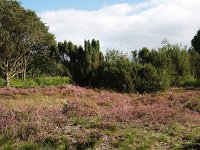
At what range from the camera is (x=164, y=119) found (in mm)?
17797

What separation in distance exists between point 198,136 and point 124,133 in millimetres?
2529

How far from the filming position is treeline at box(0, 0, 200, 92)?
128 ft

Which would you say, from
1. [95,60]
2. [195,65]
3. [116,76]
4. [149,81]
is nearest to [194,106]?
[149,81]

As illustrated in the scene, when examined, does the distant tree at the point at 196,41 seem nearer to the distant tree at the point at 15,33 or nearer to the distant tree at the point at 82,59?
the distant tree at the point at 15,33

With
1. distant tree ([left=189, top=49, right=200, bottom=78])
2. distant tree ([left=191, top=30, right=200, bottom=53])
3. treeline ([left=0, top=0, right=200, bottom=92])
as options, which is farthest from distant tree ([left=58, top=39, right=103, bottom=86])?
distant tree ([left=191, top=30, right=200, bottom=53])

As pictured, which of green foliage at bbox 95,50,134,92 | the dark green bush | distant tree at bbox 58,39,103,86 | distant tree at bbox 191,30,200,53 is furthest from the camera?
distant tree at bbox 191,30,200,53

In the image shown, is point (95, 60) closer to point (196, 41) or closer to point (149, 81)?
point (149, 81)

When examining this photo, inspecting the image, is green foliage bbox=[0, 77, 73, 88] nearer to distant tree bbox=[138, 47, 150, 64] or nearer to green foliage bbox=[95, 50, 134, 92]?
distant tree bbox=[138, 47, 150, 64]

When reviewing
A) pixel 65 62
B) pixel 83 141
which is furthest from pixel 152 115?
pixel 65 62

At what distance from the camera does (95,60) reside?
4344 centimetres

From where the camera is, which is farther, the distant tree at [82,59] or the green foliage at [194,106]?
the distant tree at [82,59]

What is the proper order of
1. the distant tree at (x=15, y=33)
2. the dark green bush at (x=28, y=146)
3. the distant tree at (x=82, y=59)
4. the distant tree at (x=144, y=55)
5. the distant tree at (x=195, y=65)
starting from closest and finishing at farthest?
1. the dark green bush at (x=28, y=146)
2. the distant tree at (x=82, y=59)
3. the distant tree at (x=15, y=33)
4. the distant tree at (x=144, y=55)
5. the distant tree at (x=195, y=65)

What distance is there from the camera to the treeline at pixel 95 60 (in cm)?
3891

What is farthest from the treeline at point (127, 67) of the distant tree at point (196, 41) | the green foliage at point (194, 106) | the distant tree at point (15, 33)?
the distant tree at point (196, 41)
